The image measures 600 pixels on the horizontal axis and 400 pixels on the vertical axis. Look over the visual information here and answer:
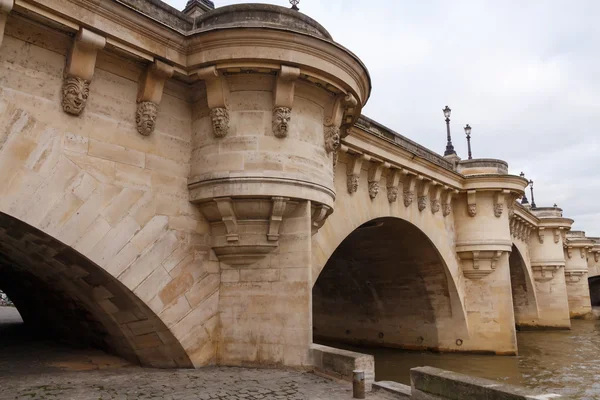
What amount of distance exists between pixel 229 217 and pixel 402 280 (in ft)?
39.9

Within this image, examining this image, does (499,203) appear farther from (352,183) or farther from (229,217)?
(229,217)

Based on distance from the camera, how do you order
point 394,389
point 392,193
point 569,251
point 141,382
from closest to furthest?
point 394,389 → point 141,382 → point 392,193 → point 569,251

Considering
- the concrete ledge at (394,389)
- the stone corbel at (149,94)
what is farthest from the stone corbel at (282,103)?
the concrete ledge at (394,389)

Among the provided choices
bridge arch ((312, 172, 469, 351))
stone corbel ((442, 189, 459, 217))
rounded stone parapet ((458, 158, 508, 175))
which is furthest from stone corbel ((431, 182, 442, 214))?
rounded stone parapet ((458, 158, 508, 175))

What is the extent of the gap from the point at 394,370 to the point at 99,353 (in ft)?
30.4

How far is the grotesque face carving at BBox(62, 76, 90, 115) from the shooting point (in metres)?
6.09

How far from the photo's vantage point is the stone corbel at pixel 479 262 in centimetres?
1725

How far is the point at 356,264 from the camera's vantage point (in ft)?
60.3

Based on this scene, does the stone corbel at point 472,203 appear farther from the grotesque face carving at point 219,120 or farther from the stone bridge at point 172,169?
the grotesque face carving at point 219,120

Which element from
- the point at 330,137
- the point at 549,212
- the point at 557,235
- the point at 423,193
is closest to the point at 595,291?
the point at 549,212

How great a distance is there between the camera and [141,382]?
21.3 ft

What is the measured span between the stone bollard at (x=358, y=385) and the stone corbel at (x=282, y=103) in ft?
12.6

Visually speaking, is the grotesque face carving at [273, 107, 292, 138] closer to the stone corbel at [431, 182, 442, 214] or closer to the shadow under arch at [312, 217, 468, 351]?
the shadow under arch at [312, 217, 468, 351]

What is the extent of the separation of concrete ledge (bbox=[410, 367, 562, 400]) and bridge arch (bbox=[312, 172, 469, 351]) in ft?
26.3
